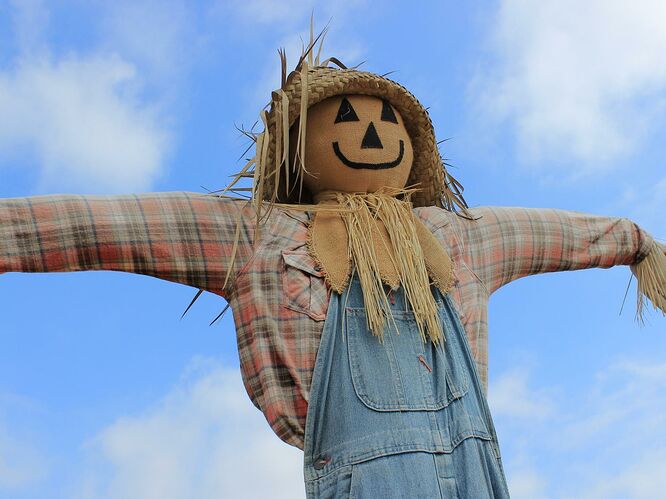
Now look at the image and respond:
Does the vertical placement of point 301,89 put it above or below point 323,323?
above

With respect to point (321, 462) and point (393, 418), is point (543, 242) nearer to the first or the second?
point (393, 418)

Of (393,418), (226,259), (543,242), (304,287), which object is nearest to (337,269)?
(304,287)

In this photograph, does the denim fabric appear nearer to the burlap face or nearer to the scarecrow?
the scarecrow

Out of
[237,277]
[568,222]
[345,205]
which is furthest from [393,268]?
[568,222]

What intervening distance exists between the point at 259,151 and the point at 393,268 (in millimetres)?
424

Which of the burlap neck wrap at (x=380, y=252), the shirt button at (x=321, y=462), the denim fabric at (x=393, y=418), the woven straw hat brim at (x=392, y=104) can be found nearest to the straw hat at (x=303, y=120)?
the woven straw hat brim at (x=392, y=104)

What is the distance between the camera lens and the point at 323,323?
2193 mm

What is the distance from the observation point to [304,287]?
7.27 ft

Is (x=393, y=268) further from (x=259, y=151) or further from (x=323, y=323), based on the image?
(x=259, y=151)

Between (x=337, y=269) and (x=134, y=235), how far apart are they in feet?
1.50

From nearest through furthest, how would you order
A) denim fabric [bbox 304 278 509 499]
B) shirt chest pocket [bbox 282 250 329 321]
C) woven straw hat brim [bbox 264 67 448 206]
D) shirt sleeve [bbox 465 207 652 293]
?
denim fabric [bbox 304 278 509 499] < shirt chest pocket [bbox 282 250 329 321] < woven straw hat brim [bbox 264 67 448 206] < shirt sleeve [bbox 465 207 652 293]

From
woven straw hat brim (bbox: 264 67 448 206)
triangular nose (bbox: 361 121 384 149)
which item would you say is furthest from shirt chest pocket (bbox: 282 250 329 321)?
triangular nose (bbox: 361 121 384 149)

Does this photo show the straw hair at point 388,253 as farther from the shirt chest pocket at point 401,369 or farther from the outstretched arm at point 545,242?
the outstretched arm at point 545,242

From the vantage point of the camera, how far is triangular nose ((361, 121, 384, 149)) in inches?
93.3
